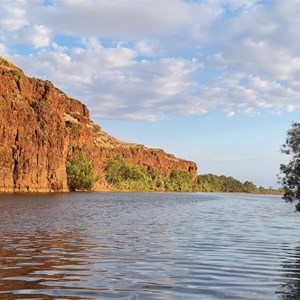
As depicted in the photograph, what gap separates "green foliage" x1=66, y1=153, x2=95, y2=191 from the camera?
141125 mm

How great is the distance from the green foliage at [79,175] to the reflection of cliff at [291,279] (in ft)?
414

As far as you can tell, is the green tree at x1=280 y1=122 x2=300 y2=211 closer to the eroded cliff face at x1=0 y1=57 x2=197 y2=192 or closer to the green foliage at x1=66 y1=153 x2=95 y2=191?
the eroded cliff face at x1=0 y1=57 x2=197 y2=192

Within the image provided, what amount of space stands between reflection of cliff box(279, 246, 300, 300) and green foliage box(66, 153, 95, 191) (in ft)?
414

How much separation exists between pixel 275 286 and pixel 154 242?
10234 mm

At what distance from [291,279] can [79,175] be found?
131 m

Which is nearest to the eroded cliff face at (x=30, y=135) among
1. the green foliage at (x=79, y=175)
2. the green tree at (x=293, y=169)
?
the green foliage at (x=79, y=175)

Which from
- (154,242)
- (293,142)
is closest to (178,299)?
(154,242)

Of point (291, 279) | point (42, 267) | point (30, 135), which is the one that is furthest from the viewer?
point (30, 135)

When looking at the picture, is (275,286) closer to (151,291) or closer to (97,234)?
(151,291)

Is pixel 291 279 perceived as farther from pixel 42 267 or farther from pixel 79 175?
pixel 79 175

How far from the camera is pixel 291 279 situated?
1352cm

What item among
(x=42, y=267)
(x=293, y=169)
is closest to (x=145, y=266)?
(x=42, y=267)

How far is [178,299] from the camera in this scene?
10484 millimetres

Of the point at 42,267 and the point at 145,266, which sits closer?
the point at 42,267
